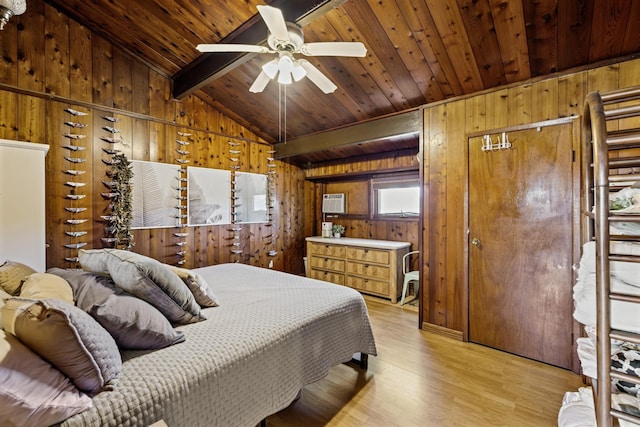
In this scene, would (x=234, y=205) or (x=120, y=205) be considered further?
(x=234, y=205)

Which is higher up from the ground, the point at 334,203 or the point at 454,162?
the point at 454,162

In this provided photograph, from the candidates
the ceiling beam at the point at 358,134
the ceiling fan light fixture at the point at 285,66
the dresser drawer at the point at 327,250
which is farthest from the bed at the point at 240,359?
the dresser drawer at the point at 327,250

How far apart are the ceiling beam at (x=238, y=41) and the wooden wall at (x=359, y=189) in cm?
251

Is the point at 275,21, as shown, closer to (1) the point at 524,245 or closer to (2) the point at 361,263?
(1) the point at 524,245

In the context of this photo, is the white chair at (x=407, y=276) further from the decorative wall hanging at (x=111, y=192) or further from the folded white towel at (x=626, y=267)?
the decorative wall hanging at (x=111, y=192)

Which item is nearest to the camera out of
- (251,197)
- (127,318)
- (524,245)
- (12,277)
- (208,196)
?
(127,318)

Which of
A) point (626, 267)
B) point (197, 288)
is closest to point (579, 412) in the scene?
point (626, 267)

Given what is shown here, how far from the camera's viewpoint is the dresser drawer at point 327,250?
15.0ft

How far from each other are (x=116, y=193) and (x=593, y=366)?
4.11 metres

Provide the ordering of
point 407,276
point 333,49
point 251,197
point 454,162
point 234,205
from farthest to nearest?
1. point 251,197
2. point 234,205
3. point 407,276
4. point 454,162
5. point 333,49

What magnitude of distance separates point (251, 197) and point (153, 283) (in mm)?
3276

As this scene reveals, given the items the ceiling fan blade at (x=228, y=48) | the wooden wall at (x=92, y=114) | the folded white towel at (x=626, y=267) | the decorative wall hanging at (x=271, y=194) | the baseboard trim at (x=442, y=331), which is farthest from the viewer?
the decorative wall hanging at (x=271, y=194)

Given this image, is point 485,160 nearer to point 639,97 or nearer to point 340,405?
point 639,97

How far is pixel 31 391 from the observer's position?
33.5 inches
